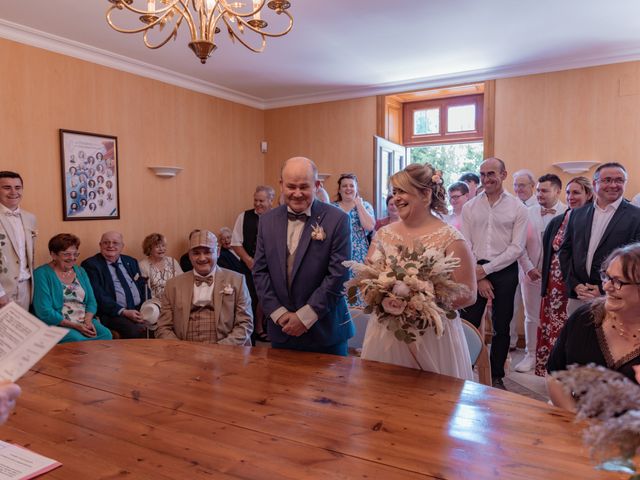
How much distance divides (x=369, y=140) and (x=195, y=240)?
379 cm

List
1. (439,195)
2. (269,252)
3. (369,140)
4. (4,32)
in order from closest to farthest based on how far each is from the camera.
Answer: (439,195) → (269,252) → (4,32) → (369,140)

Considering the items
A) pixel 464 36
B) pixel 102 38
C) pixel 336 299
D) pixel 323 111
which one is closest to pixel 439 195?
pixel 336 299

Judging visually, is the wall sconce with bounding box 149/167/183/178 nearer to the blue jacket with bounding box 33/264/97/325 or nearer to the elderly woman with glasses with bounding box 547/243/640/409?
the blue jacket with bounding box 33/264/97/325

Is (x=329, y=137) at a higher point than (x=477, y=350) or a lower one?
higher

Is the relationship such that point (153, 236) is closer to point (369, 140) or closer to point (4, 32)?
point (4, 32)

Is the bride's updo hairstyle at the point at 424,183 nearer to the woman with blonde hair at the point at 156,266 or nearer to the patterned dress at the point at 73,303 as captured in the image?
the patterned dress at the point at 73,303

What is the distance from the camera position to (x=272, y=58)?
5055 millimetres

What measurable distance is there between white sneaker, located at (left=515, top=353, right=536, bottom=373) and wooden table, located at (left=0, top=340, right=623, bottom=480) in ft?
9.38

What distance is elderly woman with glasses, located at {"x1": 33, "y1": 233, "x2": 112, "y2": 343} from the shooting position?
3801 millimetres

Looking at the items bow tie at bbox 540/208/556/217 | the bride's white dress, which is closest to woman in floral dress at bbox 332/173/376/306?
bow tie at bbox 540/208/556/217

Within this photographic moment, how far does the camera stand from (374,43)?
4625 mm

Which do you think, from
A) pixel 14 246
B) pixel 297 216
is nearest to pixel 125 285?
pixel 14 246

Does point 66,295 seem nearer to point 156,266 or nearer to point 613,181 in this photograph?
point 156,266

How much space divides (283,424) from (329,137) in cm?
550
